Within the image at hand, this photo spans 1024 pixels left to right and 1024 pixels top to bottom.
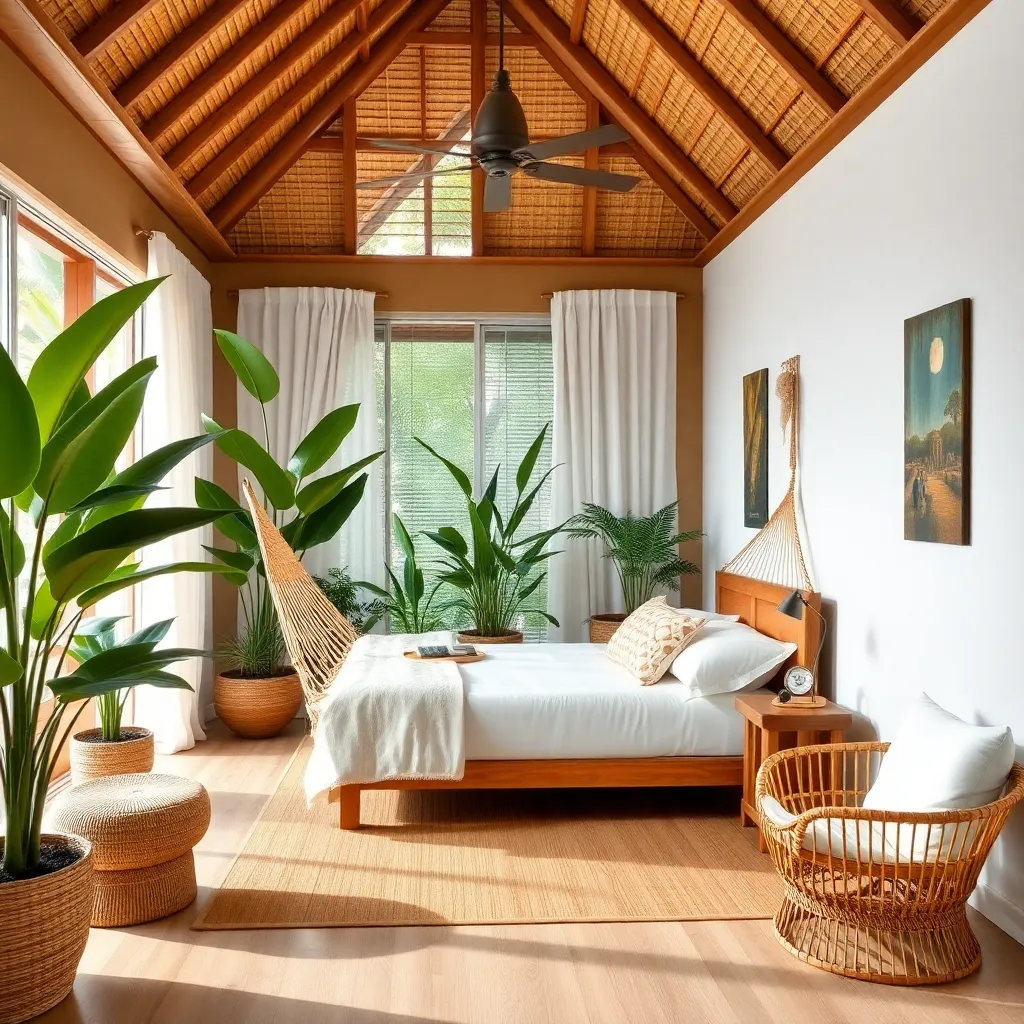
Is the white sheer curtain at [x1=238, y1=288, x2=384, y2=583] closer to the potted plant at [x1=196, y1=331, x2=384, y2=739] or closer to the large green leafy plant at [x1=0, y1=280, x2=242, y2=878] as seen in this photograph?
the potted plant at [x1=196, y1=331, x2=384, y2=739]

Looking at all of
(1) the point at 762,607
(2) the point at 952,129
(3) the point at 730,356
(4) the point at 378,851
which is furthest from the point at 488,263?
(4) the point at 378,851

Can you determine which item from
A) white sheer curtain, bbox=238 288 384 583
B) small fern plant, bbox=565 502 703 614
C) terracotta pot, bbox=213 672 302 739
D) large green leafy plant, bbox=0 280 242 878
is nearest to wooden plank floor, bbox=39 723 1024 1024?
large green leafy plant, bbox=0 280 242 878

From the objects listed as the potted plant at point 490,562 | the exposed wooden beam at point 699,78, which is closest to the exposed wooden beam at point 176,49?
the exposed wooden beam at point 699,78

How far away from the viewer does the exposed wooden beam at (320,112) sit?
565 cm

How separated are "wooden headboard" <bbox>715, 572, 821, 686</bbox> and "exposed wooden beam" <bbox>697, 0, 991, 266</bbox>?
6.07 feet

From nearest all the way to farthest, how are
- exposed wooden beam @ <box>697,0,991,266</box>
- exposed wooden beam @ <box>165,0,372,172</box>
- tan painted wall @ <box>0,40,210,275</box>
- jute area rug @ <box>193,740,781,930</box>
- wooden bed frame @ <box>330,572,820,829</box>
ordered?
jute area rug @ <box>193,740,781,930</box> → exposed wooden beam @ <box>697,0,991,266</box> → tan painted wall @ <box>0,40,210,275</box> → wooden bed frame @ <box>330,572,820,829</box> → exposed wooden beam @ <box>165,0,372,172</box>

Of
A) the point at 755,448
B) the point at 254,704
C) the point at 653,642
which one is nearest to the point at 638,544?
the point at 755,448

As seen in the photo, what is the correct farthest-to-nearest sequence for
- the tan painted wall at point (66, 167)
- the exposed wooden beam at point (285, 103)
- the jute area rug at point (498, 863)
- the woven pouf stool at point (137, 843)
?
the exposed wooden beam at point (285, 103)
the tan painted wall at point (66, 167)
the jute area rug at point (498, 863)
the woven pouf stool at point (137, 843)

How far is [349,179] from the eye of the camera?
600cm

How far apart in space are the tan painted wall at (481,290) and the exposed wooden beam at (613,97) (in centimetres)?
78

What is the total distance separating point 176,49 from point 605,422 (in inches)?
126

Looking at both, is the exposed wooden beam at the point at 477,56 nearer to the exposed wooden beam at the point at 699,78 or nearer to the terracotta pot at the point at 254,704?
the exposed wooden beam at the point at 699,78

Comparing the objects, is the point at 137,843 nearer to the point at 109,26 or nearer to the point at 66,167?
the point at 66,167

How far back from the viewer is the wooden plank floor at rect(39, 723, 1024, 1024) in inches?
95.5
